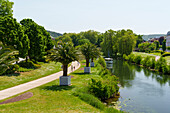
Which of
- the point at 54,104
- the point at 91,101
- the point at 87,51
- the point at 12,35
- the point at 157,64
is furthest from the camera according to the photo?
the point at 157,64

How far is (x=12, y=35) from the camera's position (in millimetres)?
28891

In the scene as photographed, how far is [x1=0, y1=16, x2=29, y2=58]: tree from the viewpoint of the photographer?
93.0ft

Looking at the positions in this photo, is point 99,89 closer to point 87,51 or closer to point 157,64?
point 87,51

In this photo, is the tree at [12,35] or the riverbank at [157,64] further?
the riverbank at [157,64]

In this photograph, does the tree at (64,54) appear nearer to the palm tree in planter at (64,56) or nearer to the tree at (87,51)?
the palm tree in planter at (64,56)

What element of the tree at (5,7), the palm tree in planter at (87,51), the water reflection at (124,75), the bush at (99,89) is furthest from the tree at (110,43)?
the bush at (99,89)

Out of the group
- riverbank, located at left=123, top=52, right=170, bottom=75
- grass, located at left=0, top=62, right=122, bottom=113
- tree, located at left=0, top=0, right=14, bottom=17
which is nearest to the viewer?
grass, located at left=0, top=62, right=122, bottom=113

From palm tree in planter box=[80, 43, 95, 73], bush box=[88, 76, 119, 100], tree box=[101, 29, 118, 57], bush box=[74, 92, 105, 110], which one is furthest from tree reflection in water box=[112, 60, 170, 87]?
tree box=[101, 29, 118, 57]

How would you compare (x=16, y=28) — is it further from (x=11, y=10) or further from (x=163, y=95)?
(x=163, y=95)

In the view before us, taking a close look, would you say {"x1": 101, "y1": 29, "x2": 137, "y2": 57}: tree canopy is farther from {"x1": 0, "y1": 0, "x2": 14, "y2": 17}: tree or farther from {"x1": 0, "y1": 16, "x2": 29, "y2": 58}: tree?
{"x1": 0, "y1": 16, "x2": 29, "y2": 58}: tree

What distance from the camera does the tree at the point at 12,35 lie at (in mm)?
28359

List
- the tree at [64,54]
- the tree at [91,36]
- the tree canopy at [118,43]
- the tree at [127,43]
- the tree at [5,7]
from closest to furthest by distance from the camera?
1. the tree at [64,54]
2. the tree at [5,7]
3. the tree at [127,43]
4. the tree canopy at [118,43]
5. the tree at [91,36]

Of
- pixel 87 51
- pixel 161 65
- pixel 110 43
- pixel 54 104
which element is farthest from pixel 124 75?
pixel 110 43

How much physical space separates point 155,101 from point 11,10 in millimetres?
39883
